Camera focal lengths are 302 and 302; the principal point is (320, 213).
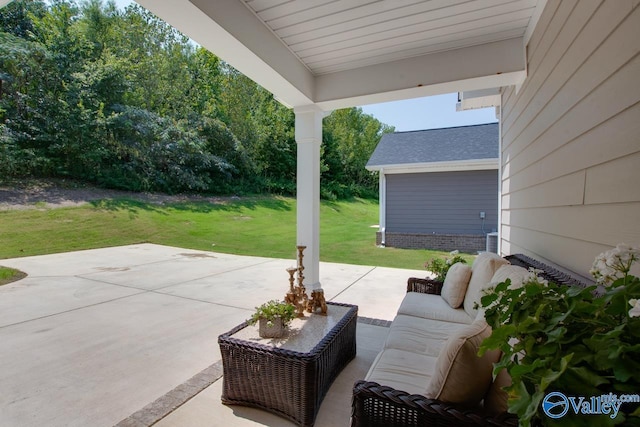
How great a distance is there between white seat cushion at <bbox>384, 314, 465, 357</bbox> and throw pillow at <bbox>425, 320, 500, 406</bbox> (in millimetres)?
727

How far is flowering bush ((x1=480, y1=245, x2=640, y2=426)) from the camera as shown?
1.75ft

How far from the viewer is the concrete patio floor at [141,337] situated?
195 cm

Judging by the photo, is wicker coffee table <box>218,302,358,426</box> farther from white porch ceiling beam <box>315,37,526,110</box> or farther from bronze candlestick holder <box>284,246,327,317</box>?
white porch ceiling beam <box>315,37,526,110</box>

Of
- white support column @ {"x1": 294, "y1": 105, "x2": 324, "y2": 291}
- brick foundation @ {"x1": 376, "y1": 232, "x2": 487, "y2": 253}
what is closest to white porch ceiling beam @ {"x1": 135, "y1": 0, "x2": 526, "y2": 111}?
white support column @ {"x1": 294, "y1": 105, "x2": 324, "y2": 291}

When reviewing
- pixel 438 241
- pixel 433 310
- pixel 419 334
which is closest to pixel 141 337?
pixel 419 334

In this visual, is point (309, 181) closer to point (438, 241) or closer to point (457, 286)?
point (457, 286)

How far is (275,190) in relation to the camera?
18469 mm

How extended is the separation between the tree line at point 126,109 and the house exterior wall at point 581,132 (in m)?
14.5

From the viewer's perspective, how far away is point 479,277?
246 cm

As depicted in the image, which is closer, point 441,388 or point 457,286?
point 441,388

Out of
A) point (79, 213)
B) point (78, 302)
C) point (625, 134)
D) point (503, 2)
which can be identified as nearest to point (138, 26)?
point (79, 213)

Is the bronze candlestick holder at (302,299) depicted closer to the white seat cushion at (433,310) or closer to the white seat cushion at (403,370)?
the white seat cushion at (433,310)

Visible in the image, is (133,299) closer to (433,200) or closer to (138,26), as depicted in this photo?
(433,200)

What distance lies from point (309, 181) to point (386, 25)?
1.69 metres
